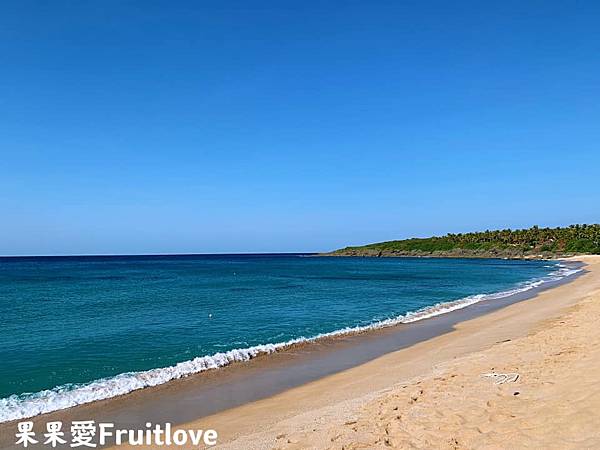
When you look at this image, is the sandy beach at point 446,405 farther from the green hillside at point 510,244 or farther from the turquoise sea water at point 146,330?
the green hillside at point 510,244

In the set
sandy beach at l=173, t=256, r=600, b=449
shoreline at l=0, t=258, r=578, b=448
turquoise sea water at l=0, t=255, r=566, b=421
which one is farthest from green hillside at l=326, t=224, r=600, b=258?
sandy beach at l=173, t=256, r=600, b=449

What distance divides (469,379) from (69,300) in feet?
105

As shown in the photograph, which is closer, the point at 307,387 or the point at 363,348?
the point at 307,387

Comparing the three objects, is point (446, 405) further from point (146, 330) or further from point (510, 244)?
point (510, 244)

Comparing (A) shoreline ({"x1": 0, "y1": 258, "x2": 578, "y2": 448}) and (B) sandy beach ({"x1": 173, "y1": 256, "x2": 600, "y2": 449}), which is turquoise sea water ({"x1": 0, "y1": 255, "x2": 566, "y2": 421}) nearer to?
(A) shoreline ({"x1": 0, "y1": 258, "x2": 578, "y2": 448})

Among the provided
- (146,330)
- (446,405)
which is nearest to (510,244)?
(146,330)

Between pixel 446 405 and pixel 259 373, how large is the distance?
6.73 meters

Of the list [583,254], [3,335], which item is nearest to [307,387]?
[3,335]

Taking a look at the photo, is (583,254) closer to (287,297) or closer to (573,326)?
(287,297)

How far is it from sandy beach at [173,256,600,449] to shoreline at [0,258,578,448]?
1.98 feet

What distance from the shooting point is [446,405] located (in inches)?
316

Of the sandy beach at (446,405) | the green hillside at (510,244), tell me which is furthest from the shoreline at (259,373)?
the green hillside at (510,244)

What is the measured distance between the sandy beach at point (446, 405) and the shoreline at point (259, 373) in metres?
0.60

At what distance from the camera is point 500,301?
1164 inches
